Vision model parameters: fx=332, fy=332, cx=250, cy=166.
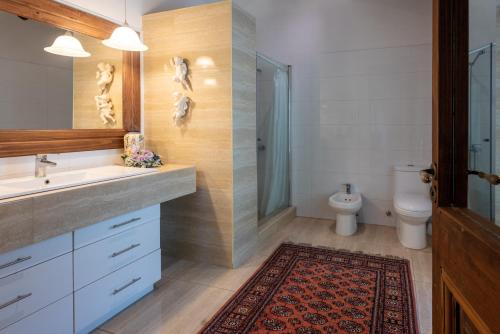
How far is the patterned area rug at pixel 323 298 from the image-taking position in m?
1.92

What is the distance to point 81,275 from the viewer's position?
5.78 feet

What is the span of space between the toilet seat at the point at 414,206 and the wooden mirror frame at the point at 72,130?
2.52 m

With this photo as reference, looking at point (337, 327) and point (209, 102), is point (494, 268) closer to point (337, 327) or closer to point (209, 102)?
point (337, 327)

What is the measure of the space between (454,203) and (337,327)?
4.12 ft

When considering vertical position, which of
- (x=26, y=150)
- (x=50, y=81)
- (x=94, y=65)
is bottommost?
(x=26, y=150)

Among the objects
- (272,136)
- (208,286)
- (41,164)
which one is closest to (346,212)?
(272,136)

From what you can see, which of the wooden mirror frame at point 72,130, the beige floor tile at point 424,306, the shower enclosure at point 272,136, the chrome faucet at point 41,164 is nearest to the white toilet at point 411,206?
the beige floor tile at point 424,306

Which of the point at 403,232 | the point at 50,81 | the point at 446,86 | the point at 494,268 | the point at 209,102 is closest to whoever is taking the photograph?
the point at 494,268

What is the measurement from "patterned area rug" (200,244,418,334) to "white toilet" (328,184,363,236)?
625 mm

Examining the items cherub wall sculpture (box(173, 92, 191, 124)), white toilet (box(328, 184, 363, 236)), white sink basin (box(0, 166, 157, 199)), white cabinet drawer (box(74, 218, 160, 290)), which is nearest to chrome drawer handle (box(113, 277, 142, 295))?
white cabinet drawer (box(74, 218, 160, 290))

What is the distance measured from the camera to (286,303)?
2.16m

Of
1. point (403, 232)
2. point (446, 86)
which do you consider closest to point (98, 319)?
point (446, 86)

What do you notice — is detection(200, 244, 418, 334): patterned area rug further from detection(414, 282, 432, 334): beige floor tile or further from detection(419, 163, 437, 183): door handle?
detection(419, 163, 437, 183): door handle

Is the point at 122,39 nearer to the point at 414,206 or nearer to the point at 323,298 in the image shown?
the point at 323,298
